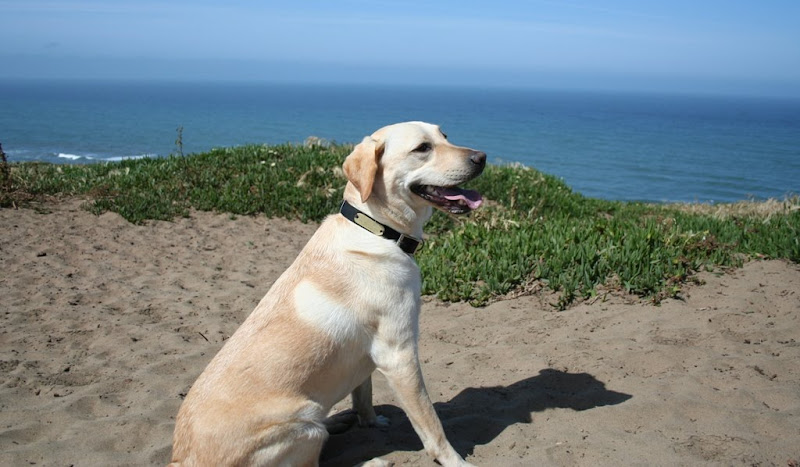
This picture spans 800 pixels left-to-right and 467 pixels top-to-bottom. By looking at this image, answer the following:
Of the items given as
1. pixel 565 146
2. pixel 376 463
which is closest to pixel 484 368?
pixel 376 463

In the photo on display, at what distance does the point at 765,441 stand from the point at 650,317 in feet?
6.81

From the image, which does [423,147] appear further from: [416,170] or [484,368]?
[484,368]

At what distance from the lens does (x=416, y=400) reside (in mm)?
3525

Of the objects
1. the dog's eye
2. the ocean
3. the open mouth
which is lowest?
the ocean

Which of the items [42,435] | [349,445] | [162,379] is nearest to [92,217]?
[162,379]

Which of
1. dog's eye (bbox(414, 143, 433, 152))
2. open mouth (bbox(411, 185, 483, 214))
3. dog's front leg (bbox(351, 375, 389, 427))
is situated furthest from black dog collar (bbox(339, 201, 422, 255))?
dog's front leg (bbox(351, 375, 389, 427))

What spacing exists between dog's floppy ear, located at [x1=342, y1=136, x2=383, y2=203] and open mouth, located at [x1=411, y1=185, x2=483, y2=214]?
0.33 m

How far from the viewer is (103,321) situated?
633 centimetres

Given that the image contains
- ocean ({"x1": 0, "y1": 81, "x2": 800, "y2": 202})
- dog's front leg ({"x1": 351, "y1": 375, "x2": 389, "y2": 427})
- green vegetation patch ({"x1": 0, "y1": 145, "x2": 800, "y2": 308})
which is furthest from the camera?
ocean ({"x1": 0, "y1": 81, "x2": 800, "y2": 202})

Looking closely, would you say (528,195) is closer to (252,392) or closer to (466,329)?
(466,329)

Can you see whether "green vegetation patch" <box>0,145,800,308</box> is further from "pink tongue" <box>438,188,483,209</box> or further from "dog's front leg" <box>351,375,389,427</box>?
"pink tongue" <box>438,188,483,209</box>

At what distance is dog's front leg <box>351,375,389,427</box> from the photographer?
4262 millimetres

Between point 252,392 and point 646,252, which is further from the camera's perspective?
point 646,252

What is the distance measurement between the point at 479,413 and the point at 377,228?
64.5 inches
